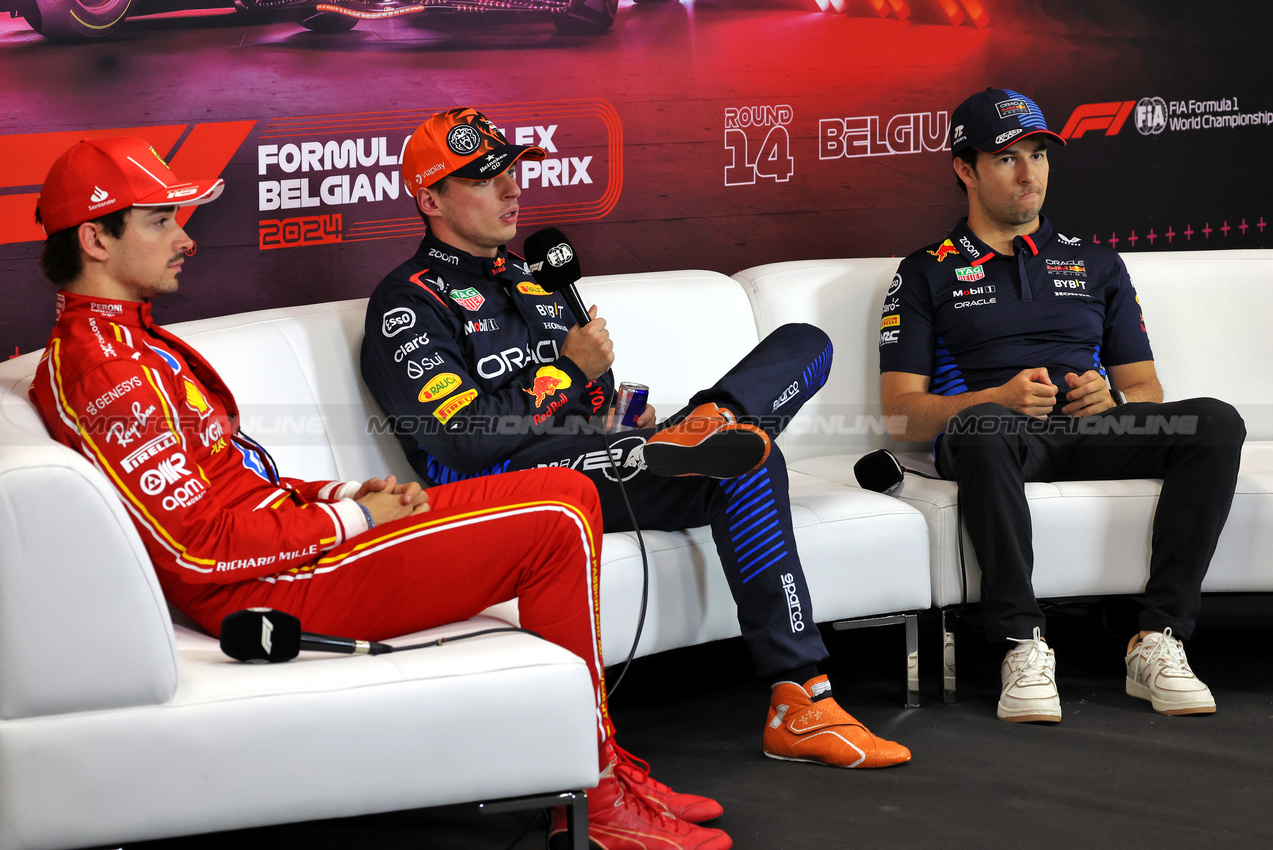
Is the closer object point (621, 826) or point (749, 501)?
point (621, 826)

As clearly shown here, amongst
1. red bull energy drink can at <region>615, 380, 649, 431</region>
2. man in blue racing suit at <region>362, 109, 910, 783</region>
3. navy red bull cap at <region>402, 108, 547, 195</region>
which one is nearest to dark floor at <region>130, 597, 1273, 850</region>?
man in blue racing suit at <region>362, 109, 910, 783</region>

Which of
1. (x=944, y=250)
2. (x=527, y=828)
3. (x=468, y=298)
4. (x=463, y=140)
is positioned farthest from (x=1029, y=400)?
(x=527, y=828)

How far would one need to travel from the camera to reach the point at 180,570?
1.72 meters

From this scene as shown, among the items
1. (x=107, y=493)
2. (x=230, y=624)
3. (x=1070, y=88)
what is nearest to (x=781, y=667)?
(x=230, y=624)

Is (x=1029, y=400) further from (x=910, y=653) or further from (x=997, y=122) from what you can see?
(x=997, y=122)

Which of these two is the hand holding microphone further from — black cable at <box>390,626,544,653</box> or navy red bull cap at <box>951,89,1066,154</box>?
navy red bull cap at <box>951,89,1066,154</box>

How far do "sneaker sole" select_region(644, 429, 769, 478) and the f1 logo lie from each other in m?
2.37

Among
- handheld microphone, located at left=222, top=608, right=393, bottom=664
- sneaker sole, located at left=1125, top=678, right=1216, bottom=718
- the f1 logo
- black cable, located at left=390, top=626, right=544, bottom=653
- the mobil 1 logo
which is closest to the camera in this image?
handheld microphone, located at left=222, top=608, right=393, bottom=664

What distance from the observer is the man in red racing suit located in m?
1.72

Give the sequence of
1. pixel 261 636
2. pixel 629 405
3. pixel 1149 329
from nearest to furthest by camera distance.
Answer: pixel 261 636 → pixel 629 405 → pixel 1149 329

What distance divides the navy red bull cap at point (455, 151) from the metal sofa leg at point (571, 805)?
1.30m

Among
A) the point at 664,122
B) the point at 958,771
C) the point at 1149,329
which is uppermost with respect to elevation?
the point at 664,122

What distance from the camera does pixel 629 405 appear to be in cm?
249

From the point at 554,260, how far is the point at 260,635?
1.07m
